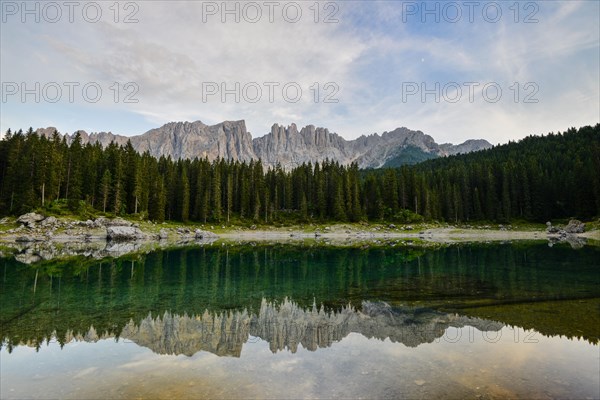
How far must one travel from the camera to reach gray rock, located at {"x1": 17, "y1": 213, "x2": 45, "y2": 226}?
62031 mm

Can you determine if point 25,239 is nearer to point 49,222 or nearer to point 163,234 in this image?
point 49,222

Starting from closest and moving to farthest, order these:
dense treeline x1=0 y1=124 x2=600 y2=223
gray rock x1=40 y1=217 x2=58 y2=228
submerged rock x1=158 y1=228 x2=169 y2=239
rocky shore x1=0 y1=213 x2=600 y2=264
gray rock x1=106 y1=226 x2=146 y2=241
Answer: rocky shore x1=0 y1=213 x2=600 y2=264, gray rock x1=40 y1=217 x2=58 y2=228, gray rock x1=106 y1=226 x2=146 y2=241, submerged rock x1=158 y1=228 x2=169 y2=239, dense treeline x1=0 y1=124 x2=600 y2=223

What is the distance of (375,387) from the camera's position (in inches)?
346

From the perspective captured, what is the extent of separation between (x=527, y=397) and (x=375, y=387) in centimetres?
338

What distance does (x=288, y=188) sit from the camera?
370 ft

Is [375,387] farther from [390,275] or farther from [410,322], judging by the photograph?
[390,275]

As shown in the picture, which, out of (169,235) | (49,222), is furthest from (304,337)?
(169,235)

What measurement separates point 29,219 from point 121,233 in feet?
52.4

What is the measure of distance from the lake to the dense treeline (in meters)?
60.8

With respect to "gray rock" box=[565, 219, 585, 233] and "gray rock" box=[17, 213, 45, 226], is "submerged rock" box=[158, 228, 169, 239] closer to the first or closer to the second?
"gray rock" box=[17, 213, 45, 226]

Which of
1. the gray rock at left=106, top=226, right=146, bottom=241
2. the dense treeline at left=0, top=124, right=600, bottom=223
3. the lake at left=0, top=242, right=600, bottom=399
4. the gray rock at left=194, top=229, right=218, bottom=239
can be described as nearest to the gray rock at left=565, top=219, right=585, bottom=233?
the dense treeline at left=0, top=124, right=600, bottom=223

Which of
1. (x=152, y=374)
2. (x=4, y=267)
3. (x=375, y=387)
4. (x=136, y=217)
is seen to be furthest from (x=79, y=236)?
(x=375, y=387)

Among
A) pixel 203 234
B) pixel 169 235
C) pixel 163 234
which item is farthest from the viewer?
pixel 203 234

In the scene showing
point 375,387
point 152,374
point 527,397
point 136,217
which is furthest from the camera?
point 136,217
